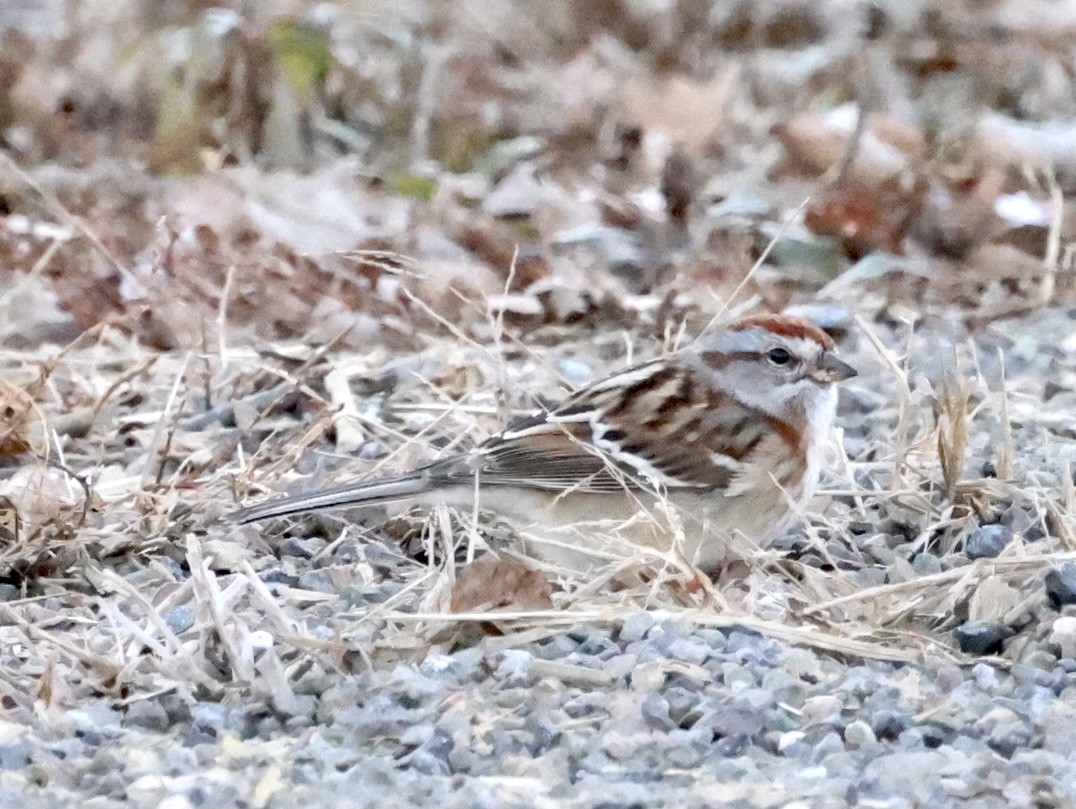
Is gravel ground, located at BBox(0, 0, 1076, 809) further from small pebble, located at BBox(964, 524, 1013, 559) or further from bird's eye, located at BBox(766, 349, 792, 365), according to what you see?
bird's eye, located at BBox(766, 349, 792, 365)

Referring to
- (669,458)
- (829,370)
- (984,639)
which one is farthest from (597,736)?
(829,370)

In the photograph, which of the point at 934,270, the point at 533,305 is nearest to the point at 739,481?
the point at 533,305

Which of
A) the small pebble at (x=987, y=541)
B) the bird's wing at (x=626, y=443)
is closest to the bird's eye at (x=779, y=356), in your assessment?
the bird's wing at (x=626, y=443)

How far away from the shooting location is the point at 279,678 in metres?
2.85

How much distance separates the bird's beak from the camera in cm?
414

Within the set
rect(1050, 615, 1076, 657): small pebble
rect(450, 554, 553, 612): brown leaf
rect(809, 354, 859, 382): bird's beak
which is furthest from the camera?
rect(809, 354, 859, 382): bird's beak

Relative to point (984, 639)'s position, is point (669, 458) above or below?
below

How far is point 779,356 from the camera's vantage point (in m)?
4.18

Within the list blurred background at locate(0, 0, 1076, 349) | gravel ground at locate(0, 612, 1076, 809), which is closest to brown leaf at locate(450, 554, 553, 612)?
gravel ground at locate(0, 612, 1076, 809)

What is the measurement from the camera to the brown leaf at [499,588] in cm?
315

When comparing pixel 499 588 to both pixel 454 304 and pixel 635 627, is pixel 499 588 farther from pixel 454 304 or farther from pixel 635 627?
pixel 454 304

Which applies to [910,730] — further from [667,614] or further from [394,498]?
[394,498]

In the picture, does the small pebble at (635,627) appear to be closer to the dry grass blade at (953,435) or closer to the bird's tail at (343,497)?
the bird's tail at (343,497)

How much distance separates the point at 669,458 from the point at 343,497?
0.69 meters
